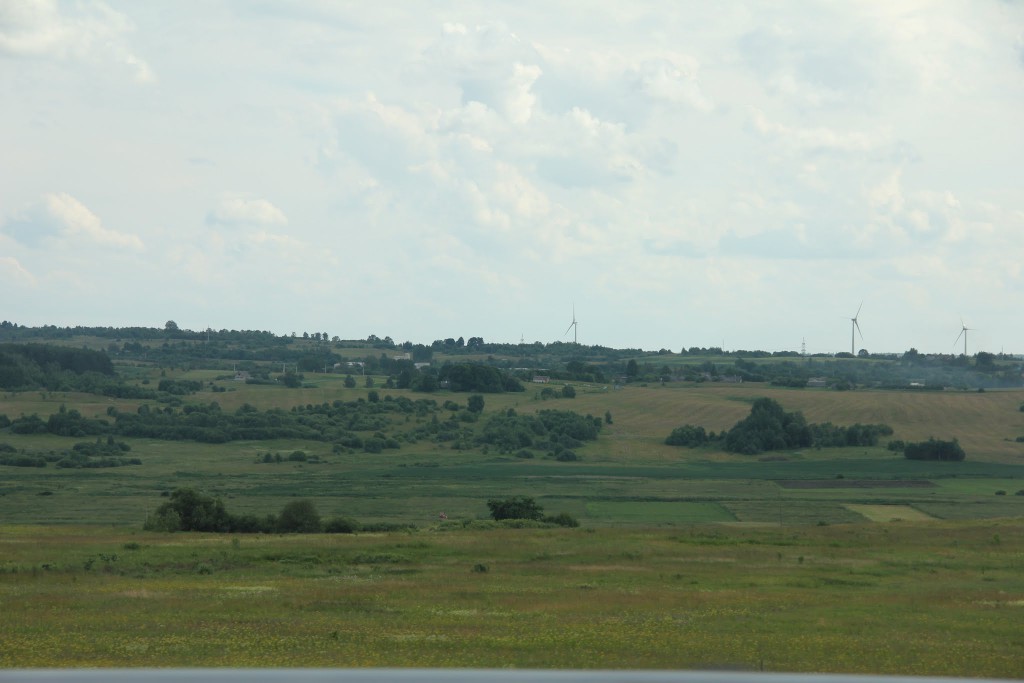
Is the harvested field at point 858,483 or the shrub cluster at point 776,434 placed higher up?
the shrub cluster at point 776,434

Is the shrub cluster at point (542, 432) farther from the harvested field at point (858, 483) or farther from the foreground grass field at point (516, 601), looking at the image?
the foreground grass field at point (516, 601)

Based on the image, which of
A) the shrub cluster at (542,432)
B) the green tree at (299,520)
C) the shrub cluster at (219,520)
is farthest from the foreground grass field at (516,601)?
the shrub cluster at (542,432)

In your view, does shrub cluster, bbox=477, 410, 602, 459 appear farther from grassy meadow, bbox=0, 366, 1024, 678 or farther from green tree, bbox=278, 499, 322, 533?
green tree, bbox=278, 499, 322, 533

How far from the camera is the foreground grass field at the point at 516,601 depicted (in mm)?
22062

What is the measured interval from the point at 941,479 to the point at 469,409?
258ft

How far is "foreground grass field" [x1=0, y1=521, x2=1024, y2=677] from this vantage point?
72.4 feet

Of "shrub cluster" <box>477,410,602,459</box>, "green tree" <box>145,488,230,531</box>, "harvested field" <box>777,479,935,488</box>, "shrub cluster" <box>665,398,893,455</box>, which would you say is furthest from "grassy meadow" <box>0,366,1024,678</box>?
"shrub cluster" <box>477,410,602,459</box>

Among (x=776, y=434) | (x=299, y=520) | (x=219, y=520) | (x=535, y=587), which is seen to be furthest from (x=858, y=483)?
(x=535, y=587)

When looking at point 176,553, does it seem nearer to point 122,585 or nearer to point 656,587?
point 122,585

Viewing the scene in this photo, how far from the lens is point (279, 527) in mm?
54781

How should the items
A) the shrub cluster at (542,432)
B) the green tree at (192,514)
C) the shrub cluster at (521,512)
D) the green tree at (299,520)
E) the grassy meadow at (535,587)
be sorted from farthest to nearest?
the shrub cluster at (542,432) → the shrub cluster at (521,512) → the green tree at (299,520) → the green tree at (192,514) → the grassy meadow at (535,587)

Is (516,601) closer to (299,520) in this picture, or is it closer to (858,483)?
(299,520)

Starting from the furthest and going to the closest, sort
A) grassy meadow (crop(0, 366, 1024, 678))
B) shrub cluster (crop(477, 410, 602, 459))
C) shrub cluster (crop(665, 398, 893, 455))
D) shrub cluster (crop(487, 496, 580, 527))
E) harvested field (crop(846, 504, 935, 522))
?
shrub cluster (crop(477, 410, 602, 459)) < shrub cluster (crop(665, 398, 893, 455)) < harvested field (crop(846, 504, 935, 522)) < shrub cluster (crop(487, 496, 580, 527)) < grassy meadow (crop(0, 366, 1024, 678))

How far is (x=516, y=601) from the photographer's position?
3059 cm
